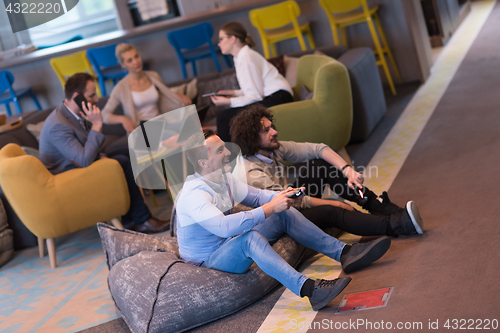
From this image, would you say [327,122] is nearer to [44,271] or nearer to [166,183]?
[166,183]

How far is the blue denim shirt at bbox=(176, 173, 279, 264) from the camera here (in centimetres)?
189

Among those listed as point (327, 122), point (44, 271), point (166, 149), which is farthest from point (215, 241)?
point (44, 271)

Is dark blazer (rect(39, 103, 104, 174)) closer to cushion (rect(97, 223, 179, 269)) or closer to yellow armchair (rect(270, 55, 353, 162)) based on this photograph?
cushion (rect(97, 223, 179, 269))

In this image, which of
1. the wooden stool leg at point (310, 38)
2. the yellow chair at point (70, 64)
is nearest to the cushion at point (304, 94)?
the wooden stool leg at point (310, 38)

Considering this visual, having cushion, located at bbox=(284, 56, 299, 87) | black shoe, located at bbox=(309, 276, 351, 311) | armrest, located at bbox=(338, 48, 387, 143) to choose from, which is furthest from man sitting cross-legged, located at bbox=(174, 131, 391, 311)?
cushion, located at bbox=(284, 56, 299, 87)

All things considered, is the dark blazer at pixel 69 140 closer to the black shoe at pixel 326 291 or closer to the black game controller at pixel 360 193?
the black game controller at pixel 360 193

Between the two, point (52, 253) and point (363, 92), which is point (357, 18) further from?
point (52, 253)

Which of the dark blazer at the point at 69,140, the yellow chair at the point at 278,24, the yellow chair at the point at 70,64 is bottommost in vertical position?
the dark blazer at the point at 69,140

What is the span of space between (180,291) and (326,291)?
598 mm

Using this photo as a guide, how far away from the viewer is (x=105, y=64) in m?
5.53

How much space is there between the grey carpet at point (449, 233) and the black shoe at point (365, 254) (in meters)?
0.04

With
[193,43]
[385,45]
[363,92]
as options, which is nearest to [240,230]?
[363,92]

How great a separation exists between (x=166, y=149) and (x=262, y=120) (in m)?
0.82

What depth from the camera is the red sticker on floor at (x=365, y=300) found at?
179 cm
